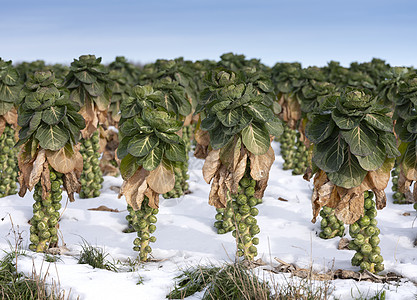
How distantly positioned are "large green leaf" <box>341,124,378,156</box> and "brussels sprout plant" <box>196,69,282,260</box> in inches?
28.9

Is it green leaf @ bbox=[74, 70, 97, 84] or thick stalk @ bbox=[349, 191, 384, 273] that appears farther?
green leaf @ bbox=[74, 70, 97, 84]

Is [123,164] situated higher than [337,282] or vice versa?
[123,164]

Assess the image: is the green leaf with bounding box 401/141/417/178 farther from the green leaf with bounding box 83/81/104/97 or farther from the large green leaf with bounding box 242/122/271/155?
the green leaf with bounding box 83/81/104/97

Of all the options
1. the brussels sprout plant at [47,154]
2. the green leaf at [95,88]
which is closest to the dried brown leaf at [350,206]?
the brussels sprout plant at [47,154]

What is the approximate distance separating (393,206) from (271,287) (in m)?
4.33

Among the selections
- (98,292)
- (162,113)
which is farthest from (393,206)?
(98,292)

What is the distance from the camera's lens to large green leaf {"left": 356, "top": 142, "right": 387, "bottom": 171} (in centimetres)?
459

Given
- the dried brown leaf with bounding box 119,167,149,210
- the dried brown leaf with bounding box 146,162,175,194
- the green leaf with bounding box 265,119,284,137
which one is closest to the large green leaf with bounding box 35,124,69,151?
the dried brown leaf with bounding box 119,167,149,210

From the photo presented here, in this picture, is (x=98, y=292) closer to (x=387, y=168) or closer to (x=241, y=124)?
(x=241, y=124)

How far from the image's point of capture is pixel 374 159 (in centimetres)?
464

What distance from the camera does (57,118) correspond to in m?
5.27

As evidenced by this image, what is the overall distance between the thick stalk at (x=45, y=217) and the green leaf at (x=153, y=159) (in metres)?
1.34

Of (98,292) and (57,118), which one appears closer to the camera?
(98,292)

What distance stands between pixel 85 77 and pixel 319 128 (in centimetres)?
421
